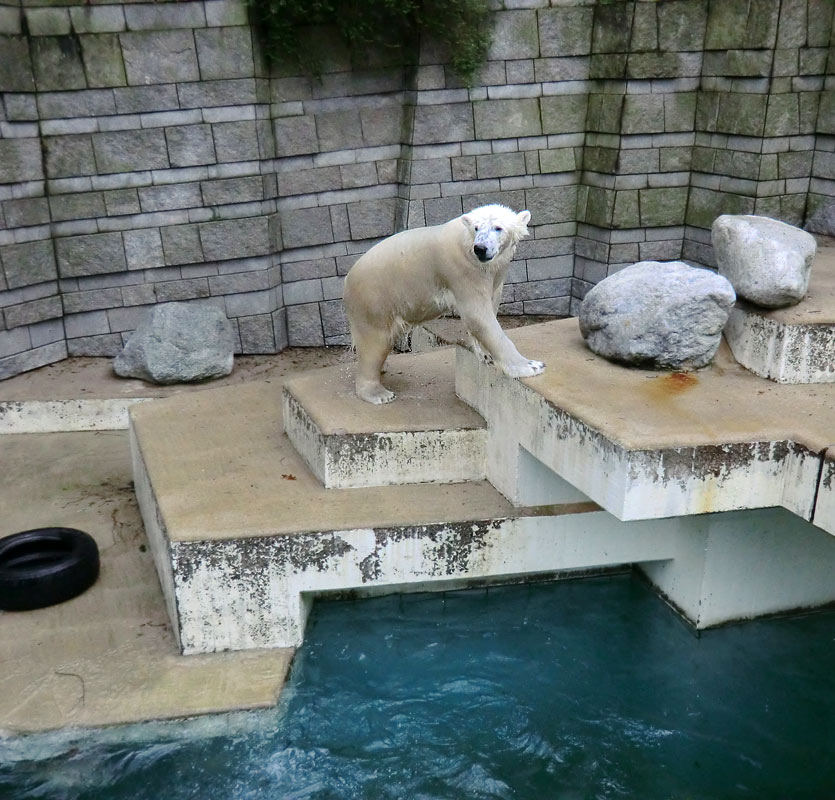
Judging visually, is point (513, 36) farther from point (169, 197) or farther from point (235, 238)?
point (169, 197)

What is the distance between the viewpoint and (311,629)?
4.45m

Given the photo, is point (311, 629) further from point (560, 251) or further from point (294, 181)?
point (560, 251)

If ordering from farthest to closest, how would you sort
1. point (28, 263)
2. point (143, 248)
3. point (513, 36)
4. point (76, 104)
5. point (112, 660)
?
1. point (513, 36)
2. point (143, 248)
3. point (28, 263)
4. point (76, 104)
5. point (112, 660)

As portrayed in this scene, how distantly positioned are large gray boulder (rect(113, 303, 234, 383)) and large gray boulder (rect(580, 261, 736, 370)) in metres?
3.55

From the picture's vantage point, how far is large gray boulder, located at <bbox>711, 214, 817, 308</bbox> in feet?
14.7

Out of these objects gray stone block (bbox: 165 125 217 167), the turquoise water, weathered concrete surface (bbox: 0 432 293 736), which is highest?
gray stone block (bbox: 165 125 217 167)

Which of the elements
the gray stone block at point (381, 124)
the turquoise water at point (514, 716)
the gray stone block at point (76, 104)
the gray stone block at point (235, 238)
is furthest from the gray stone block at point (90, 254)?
the turquoise water at point (514, 716)

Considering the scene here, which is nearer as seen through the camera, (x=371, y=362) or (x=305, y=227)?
(x=371, y=362)

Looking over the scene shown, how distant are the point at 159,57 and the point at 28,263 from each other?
6.15 ft

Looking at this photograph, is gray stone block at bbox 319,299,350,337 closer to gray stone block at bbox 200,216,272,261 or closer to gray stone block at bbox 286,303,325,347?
gray stone block at bbox 286,303,325,347

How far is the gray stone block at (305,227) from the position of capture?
302 inches

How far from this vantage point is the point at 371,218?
7.89 m

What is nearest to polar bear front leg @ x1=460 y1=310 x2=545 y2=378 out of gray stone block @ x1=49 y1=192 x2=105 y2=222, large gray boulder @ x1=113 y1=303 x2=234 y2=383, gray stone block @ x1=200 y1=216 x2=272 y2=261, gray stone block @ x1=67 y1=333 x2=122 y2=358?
large gray boulder @ x1=113 y1=303 x2=234 y2=383

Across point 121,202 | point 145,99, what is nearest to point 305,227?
point 121,202
